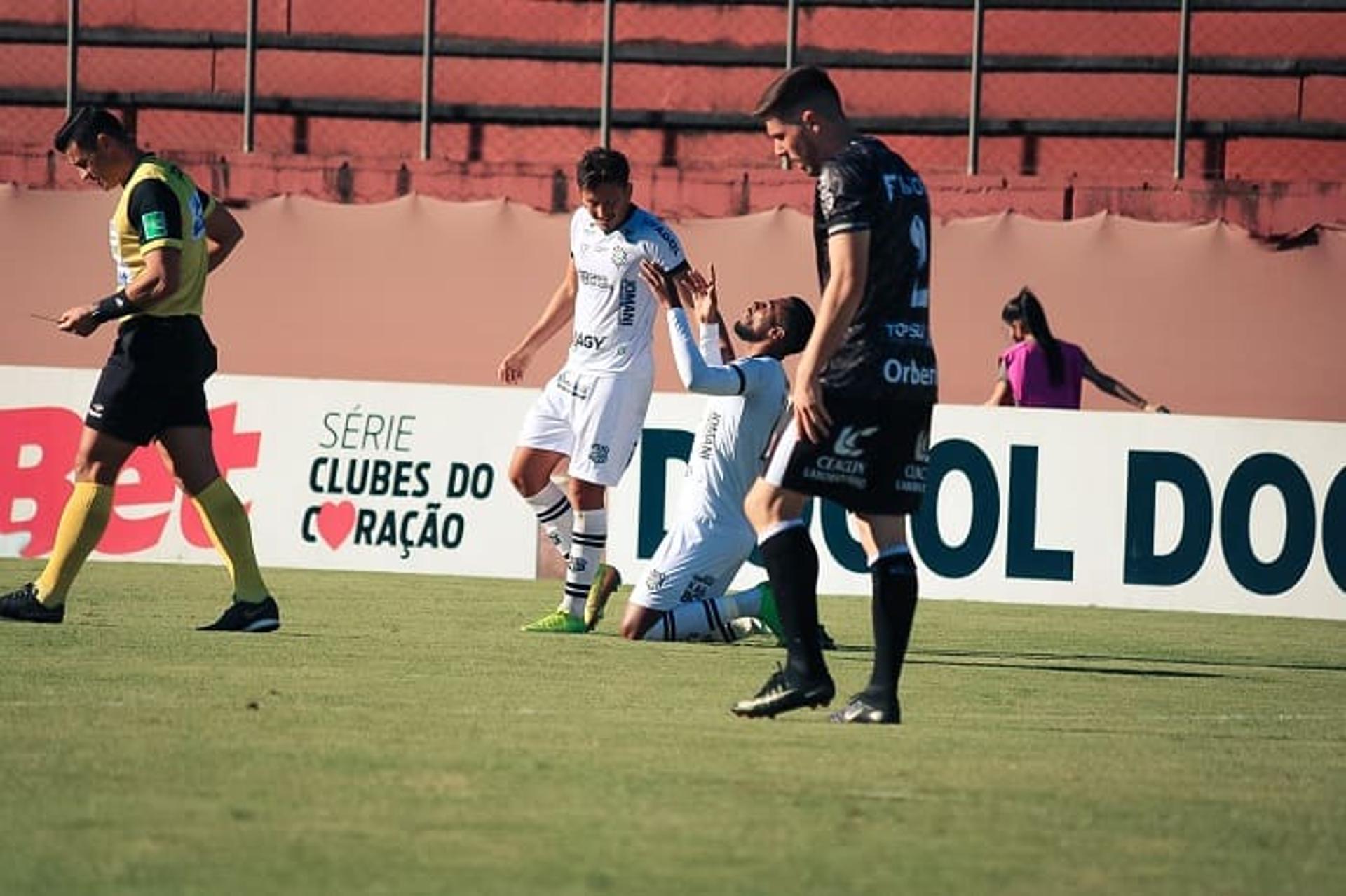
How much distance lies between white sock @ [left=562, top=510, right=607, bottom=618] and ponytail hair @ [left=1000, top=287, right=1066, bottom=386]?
5317mm

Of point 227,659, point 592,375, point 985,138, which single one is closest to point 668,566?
point 592,375

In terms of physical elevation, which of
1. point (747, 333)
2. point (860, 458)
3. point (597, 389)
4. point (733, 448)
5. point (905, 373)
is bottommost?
point (733, 448)

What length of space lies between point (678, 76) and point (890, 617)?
14219 mm

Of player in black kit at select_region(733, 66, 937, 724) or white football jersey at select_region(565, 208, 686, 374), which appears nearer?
player in black kit at select_region(733, 66, 937, 724)

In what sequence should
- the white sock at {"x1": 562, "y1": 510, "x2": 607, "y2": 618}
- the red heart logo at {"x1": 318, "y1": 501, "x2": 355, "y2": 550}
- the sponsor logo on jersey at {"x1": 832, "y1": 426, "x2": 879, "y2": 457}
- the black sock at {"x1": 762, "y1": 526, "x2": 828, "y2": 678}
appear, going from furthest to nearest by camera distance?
the red heart logo at {"x1": 318, "y1": 501, "x2": 355, "y2": 550} → the white sock at {"x1": 562, "y1": 510, "x2": 607, "y2": 618} → the black sock at {"x1": 762, "y1": 526, "x2": 828, "y2": 678} → the sponsor logo on jersey at {"x1": 832, "y1": 426, "x2": 879, "y2": 457}

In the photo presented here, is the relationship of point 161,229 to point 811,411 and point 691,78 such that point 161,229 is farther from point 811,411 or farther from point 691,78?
point 691,78

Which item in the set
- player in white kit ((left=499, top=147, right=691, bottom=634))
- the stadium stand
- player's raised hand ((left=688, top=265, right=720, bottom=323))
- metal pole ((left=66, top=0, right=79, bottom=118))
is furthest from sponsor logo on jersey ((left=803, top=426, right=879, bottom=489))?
metal pole ((left=66, top=0, right=79, bottom=118))

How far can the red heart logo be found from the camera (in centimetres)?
1678

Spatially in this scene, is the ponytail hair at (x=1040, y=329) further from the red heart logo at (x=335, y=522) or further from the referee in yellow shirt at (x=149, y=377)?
the referee in yellow shirt at (x=149, y=377)

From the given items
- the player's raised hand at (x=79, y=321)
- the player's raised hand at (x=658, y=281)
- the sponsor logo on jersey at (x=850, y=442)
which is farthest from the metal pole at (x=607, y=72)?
the sponsor logo on jersey at (x=850, y=442)

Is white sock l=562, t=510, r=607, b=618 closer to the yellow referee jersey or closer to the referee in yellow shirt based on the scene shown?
the referee in yellow shirt

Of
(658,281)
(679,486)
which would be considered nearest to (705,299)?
(658,281)

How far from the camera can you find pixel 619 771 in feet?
23.9

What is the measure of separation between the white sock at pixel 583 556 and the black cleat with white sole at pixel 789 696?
3977mm
